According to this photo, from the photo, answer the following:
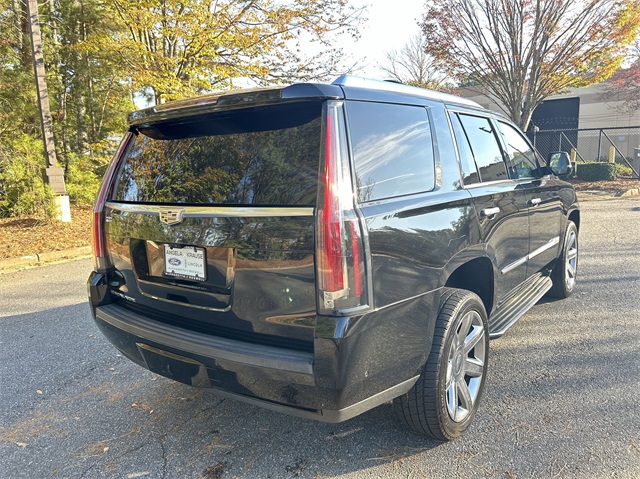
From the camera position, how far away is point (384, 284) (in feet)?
6.78

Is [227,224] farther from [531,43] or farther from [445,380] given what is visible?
[531,43]

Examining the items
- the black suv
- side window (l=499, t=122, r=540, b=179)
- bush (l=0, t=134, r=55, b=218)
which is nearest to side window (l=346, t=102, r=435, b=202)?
the black suv

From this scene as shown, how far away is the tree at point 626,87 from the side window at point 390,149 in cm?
2359

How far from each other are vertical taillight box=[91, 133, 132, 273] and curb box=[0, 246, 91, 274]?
5333 mm

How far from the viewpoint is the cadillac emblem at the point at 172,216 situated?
229cm

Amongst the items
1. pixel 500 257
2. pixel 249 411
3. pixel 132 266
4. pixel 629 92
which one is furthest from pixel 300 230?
pixel 629 92

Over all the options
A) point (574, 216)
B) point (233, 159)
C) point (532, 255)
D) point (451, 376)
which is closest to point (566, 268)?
point (574, 216)

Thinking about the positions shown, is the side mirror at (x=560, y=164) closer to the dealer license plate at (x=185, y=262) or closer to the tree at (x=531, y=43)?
the dealer license plate at (x=185, y=262)

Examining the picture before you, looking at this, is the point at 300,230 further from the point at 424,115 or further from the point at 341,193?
the point at 424,115

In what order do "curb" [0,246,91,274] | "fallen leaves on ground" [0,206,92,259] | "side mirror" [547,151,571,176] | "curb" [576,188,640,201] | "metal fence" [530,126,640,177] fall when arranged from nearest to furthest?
1. "side mirror" [547,151,571,176]
2. "curb" [0,246,91,274]
3. "fallen leaves on ground" [0,206,92,259]
4. "curb" [576,188,640,201]
5. "metal fence" [530,126,640,177]

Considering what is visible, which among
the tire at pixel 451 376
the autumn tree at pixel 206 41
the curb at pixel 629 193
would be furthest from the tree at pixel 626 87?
Answer: the tire at pixel 451 376

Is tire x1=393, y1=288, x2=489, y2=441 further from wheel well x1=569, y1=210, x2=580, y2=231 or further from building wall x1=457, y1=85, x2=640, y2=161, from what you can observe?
building wall x1=457, y1=85, x2=640, y2=161

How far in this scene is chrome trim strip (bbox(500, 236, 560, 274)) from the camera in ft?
11.0

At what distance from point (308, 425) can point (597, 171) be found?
57.3ft
